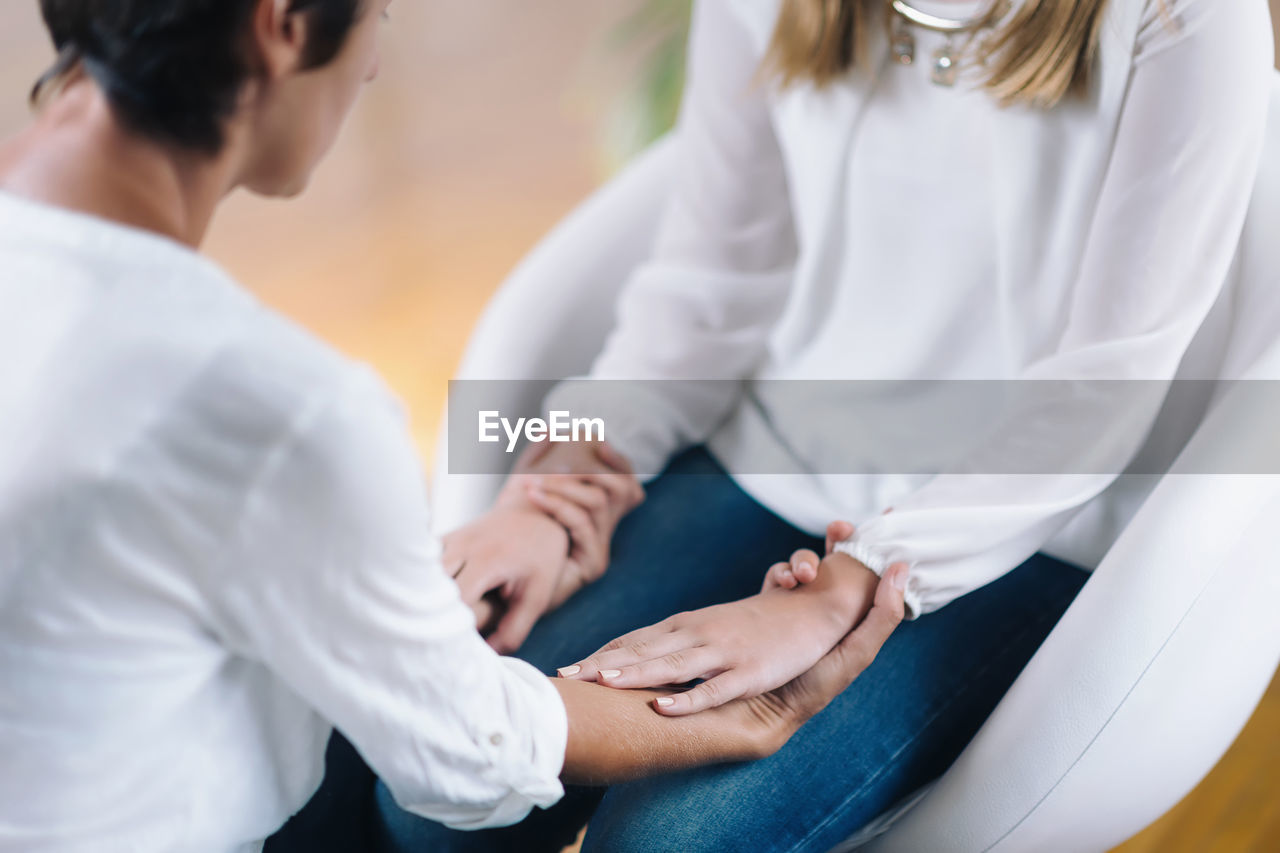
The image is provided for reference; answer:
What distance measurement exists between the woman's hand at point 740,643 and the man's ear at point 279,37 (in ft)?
1.23

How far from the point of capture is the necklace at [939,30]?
2.49 feet

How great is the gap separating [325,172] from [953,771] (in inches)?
77.6

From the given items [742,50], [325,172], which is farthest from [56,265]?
[325,172]

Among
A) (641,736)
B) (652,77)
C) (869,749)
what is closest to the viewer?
(641,736)

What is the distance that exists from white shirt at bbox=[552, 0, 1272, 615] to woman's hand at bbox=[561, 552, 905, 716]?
0.04 m

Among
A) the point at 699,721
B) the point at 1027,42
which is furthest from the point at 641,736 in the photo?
the point at 1027,42

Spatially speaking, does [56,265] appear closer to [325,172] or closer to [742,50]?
[742,50]

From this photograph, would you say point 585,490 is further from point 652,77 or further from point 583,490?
point 652,77

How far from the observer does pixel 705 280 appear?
0.99m

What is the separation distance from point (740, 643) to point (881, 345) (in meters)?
0.33

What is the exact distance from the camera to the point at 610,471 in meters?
0.92

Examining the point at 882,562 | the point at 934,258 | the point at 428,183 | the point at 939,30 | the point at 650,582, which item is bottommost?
the point at 428,183

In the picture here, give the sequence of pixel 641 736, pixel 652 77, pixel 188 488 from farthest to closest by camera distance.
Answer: pixel 652 77 < pixel 641 736 < pixel 188 488

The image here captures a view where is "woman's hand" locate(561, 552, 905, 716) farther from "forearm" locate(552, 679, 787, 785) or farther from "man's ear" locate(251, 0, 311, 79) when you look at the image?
"man's ear" locate(251, 0, 311, 79)
